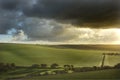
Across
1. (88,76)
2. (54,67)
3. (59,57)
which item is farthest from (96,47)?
(54,67)

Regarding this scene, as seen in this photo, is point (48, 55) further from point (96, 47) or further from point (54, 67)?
point (96, 47)

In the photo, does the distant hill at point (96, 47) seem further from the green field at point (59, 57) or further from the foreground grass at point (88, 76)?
the foreground grass at point (88, 76)

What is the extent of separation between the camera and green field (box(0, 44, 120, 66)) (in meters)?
6.83

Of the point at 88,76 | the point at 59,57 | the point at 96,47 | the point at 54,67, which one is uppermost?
the point at 96,47

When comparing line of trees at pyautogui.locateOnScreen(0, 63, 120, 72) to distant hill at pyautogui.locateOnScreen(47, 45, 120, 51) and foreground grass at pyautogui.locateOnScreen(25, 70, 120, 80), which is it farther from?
distant hill at pyautogui.locateOnScreen(47, 45, 120, 51)

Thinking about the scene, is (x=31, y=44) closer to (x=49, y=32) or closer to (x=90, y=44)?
(x=49, y=32)

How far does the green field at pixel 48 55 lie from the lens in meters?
6.83

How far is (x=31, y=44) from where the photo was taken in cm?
690

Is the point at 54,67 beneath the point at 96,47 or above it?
beneath

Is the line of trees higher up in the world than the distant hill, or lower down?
lower down

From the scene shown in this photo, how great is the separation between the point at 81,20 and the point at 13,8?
1.16 meters

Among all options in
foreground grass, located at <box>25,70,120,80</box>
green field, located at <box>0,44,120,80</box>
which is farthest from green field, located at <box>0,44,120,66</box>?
foreground grass, located at <box>25,70,120,80</box>

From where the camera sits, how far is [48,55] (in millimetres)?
6855

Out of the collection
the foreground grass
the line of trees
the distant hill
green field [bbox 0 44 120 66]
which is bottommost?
the foreground grass
